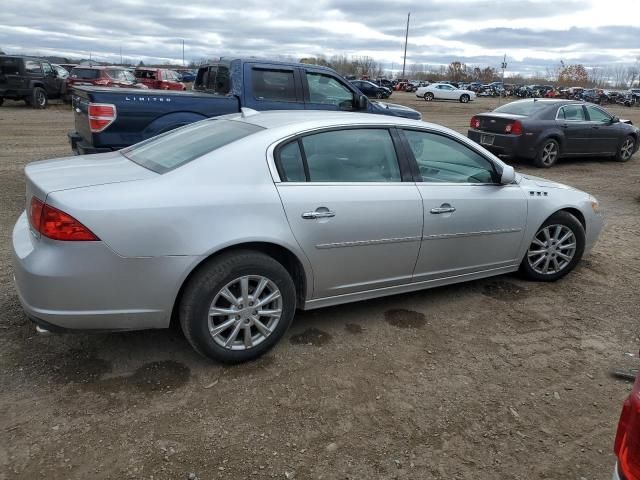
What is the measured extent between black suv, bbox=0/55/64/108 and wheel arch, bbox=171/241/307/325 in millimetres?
20033

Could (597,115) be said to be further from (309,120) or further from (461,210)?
(309,120)

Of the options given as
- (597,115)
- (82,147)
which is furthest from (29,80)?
(597,115)

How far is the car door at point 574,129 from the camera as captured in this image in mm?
11789

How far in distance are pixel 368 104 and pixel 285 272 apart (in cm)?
528

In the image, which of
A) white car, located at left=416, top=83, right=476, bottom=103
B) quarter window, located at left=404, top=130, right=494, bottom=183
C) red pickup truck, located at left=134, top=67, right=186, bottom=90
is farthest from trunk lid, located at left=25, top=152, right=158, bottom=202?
white car, located at left=416, top=83, right=476, bottom=103

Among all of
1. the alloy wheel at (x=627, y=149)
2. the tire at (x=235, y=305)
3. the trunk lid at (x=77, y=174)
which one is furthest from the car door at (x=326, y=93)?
the alloy wheel at (x=627, y=149)

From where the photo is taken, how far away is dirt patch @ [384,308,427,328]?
411 centimetres

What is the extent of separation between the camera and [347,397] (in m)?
3.17

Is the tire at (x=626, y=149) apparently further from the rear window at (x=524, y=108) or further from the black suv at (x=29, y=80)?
the black suv at (x=29, y=80)

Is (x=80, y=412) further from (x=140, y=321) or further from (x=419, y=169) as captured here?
(x=419, y=169)

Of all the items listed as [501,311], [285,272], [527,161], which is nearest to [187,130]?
[285,272]

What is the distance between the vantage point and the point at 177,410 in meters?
→ 2.99

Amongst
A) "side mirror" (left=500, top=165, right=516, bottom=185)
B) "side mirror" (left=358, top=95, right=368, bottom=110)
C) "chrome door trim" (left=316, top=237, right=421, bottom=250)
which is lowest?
"chrome door trim" (left=316, top=237, right=421, bottom=250)

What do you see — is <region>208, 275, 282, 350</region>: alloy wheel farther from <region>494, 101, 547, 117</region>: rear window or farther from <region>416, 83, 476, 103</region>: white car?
<region>416, 83, 476, 103</region>: white car
